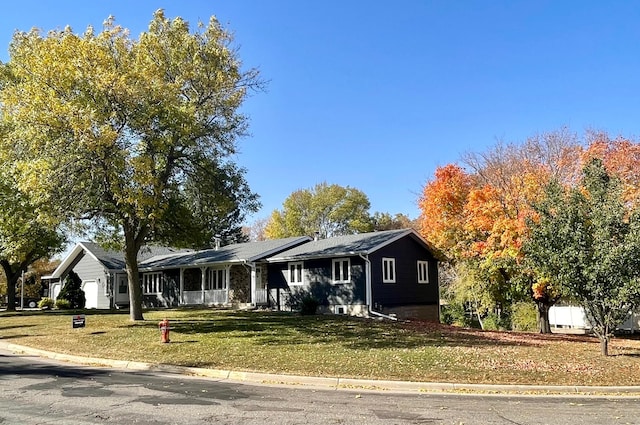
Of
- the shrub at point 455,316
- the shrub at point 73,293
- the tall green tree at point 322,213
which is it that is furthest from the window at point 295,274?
the tall green tree at point 322,213

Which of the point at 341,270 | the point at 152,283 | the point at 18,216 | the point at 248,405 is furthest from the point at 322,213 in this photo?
the point at 248,405

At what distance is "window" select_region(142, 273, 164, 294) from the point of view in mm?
38750

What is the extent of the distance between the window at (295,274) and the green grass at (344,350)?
752 cm

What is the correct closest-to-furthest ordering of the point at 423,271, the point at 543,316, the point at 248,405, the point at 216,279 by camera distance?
the point at 248,405 < the point at 543,316 < the point at 423,271 < the point at 216,279

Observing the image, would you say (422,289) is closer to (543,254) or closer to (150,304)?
(543,254)

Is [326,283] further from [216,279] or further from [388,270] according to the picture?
[216,279]

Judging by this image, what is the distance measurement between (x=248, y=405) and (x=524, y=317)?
77.8ft

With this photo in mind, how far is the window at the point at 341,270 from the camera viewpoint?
28.2 metres

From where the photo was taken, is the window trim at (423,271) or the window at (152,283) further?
the window at (152,283)

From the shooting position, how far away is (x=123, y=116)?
733 inches

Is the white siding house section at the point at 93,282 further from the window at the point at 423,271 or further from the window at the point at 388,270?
the window at the point at 423,271

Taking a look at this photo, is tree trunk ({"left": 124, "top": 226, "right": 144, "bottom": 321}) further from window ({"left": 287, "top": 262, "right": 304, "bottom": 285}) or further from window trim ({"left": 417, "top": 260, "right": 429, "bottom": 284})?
window trim ({"left": 417, "top": 260, "right": 429, "bottom": 284})

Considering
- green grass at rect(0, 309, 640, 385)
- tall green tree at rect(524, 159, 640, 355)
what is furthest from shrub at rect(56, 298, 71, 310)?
tall green tree at rect(524, 159, 640, 355)

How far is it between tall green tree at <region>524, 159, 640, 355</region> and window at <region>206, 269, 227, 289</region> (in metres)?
21.9
